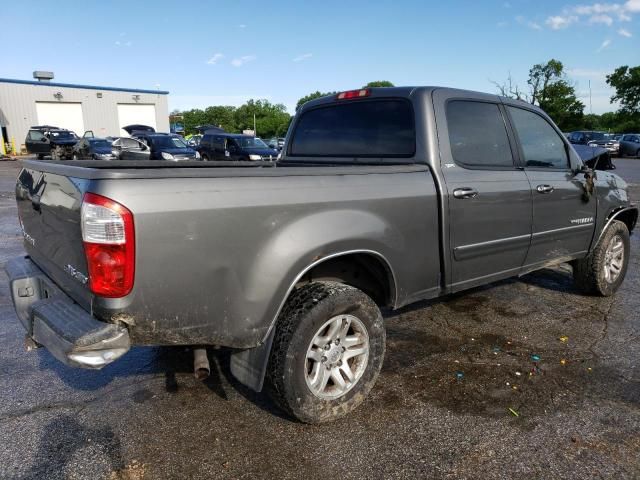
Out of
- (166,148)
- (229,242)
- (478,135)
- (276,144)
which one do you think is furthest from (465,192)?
(276,144)

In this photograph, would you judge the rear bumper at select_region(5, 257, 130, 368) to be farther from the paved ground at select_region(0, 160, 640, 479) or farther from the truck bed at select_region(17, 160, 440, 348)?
the paved ground at select_region(0, 160, 640, 479)

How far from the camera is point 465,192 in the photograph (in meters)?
3.28

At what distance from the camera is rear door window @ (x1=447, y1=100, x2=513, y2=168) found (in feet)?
11.3

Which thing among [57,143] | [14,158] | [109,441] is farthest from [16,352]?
[14,158]

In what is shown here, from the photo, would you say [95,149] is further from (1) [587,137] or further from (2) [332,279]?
(1) [587,137]

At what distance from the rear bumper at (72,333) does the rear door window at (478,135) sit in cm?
241

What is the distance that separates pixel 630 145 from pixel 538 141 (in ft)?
105

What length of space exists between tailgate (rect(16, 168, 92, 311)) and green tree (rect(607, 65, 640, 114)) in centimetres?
5904

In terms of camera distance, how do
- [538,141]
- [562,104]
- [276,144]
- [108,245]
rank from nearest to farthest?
[108,245] → [538,141] → [276,144] → [562,104]

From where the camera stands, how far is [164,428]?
275 centimetres

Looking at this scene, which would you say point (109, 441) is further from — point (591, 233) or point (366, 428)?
point (591, 233)

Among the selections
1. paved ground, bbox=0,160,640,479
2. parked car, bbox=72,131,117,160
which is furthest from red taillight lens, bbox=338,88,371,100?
parked car, bbox=72,131,117,160

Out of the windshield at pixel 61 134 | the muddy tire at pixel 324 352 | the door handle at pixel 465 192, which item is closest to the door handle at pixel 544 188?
the door handle at pixel 465 192

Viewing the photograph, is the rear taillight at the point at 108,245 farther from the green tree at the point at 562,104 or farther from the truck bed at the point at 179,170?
the green tree at the point at 562,104
